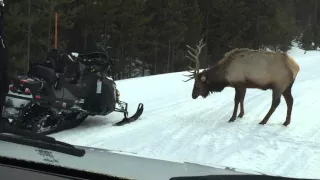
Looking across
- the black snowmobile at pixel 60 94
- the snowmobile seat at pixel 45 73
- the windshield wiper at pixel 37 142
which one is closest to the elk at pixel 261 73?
the black snowmobile at pixel 60 94

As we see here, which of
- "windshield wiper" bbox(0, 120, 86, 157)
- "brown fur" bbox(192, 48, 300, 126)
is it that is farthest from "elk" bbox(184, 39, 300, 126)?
"windshield wiper" bbox(0, 120, 86, 157)

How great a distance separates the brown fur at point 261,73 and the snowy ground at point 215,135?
48 cm

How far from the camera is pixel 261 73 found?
842cm

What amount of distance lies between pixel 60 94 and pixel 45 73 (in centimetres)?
42

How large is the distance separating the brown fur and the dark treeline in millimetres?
13116

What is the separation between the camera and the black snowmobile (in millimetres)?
6266

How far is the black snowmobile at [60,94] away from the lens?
6266 millimetres

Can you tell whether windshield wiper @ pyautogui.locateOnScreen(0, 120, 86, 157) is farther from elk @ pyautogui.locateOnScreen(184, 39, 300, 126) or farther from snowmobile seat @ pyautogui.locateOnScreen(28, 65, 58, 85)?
elk @ pyautogui.locateOnScreen(184, 39, 300, 126)

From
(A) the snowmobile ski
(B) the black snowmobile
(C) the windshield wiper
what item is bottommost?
(A) the snowmobile ski

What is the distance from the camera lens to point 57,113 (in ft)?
22.0

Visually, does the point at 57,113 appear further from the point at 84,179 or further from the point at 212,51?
the point at 212,51

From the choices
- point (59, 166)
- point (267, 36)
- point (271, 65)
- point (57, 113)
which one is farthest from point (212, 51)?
point (59, 166)

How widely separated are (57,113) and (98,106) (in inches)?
33.2

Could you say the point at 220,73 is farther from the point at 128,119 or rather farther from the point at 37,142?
the point at 37,142
